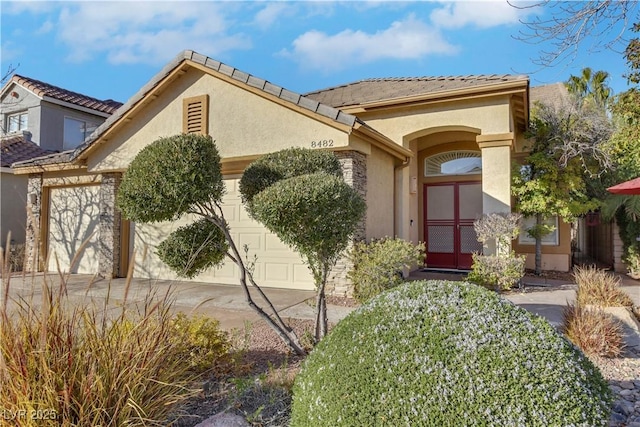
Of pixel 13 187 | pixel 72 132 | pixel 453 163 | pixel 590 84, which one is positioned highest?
pixel 590 84

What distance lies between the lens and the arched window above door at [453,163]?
11.8 metres

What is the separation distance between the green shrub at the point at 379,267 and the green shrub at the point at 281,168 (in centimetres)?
309

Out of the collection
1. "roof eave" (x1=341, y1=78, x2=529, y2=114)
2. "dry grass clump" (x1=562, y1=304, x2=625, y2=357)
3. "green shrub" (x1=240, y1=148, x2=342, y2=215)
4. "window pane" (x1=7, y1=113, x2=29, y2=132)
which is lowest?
"dry grass clump" (x1=562, y1=304, x2=625, y2=357)

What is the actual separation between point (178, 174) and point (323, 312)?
226 cm

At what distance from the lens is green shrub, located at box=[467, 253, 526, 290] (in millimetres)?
8227

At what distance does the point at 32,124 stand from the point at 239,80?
1327 cm

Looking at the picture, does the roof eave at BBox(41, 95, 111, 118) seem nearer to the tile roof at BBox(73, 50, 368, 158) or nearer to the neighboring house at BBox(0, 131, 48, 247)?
the neighboring house at BBox(0, 131, 48, 247)

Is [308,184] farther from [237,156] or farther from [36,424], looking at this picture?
[237,156]

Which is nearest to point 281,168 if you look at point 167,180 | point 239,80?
point 167,180

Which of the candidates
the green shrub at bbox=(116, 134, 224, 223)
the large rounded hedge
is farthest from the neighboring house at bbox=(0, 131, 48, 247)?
the large rounded hedge

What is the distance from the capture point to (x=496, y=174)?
9250mm

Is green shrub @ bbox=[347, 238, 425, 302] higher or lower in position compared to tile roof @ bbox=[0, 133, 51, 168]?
lower

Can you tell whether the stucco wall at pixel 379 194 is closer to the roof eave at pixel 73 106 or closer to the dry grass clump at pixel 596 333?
the dry grass clump at pixel 596 333

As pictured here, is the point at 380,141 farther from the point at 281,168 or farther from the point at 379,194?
the point at 281,168
